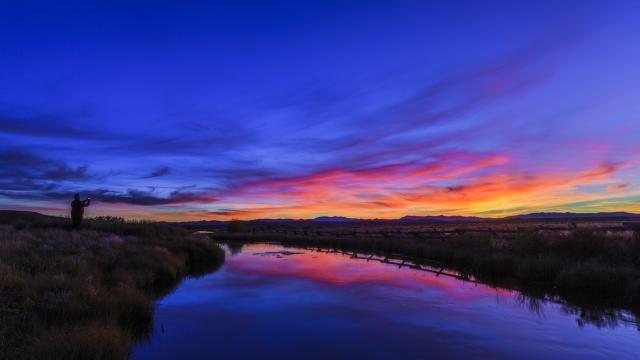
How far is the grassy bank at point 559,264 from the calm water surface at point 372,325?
200 centimetres

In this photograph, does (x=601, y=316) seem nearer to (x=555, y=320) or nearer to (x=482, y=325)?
(x=555, y=320)

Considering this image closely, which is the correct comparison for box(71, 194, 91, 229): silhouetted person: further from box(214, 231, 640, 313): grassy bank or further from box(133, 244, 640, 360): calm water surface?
box(214, 231, 640, 313): grassy bank

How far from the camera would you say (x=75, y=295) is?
12188 mm

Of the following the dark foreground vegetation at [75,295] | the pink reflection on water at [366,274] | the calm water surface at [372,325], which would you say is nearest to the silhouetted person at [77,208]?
the dark foreground vegetation at [75,295]

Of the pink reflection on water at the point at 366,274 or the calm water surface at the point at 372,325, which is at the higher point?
the pink reflection on water at the point at 366,274

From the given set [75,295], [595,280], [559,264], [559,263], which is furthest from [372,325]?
[559,263]

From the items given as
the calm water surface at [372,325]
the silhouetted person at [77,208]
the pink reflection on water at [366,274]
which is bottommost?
the calm water surface at [372,325]

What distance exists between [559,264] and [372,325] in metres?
11.6

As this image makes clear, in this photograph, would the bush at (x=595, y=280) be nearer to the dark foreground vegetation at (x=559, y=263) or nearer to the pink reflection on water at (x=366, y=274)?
the dark foreground vegetation at (x=559, y=263)

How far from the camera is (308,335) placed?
1348 centimetres

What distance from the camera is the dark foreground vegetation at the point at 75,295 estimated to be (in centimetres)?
870

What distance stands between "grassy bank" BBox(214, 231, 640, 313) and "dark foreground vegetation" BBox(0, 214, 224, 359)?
14.2 m

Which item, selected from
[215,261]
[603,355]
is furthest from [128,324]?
[215,261]

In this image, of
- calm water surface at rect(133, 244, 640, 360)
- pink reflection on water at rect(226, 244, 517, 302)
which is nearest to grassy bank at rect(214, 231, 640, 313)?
pink reflection on water at rect(226, 244, 517, 302)
